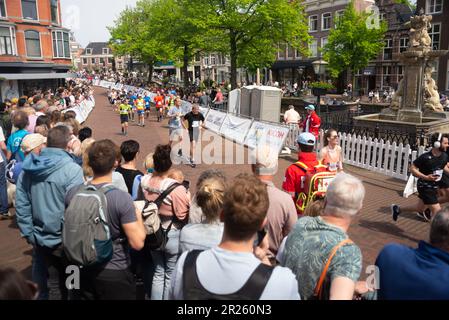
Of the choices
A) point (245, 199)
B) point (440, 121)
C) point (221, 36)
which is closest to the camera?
point (245, 199)

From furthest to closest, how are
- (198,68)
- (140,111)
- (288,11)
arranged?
(198,68), (288,11), (140,111)

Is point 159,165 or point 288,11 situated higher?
point 288,11

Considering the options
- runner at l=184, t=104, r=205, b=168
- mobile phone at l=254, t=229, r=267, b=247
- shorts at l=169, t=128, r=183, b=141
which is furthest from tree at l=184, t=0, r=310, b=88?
mobile phone at l=254, t=229, r=267, b=247

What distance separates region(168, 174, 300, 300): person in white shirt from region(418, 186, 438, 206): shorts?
197 inches

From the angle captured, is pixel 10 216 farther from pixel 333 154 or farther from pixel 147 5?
pixel 147 5

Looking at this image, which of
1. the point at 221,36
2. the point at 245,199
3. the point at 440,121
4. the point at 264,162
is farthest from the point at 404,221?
the point at 221,36

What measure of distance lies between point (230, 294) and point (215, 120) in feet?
53.5

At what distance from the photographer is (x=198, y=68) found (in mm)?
77125

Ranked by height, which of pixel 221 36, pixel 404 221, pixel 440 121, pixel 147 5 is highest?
pixel 147 5

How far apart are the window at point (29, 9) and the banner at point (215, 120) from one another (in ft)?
76.3

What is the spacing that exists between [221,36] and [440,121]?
697 inches

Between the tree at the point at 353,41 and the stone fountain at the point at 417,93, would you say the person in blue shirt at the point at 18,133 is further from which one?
the tree at the point at 353,41

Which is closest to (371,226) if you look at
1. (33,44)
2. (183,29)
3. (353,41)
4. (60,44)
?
(183,29)

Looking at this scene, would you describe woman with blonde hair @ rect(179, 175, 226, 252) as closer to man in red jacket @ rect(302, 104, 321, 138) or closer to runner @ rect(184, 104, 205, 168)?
runner @ rect(184, 104, 205, 168)
